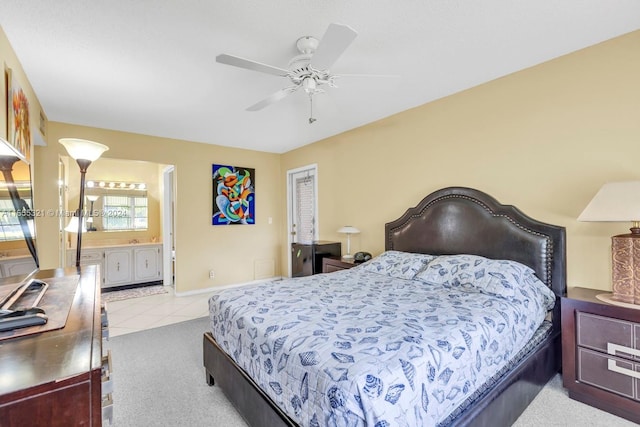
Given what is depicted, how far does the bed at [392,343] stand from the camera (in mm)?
1206

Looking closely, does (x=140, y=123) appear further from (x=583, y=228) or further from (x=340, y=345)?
(x=583, y=228)

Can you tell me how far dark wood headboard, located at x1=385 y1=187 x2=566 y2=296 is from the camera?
244 cm

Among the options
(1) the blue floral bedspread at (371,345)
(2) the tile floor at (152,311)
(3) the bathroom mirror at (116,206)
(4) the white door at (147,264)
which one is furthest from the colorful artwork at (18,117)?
(3) the bathroom mirror at (116,206)

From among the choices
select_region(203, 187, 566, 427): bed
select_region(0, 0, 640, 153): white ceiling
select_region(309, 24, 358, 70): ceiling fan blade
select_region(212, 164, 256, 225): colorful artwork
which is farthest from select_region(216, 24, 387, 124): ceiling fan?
select_region(212, 164, 256, 225): colorful artwork

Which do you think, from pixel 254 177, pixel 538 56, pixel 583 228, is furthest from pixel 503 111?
pixel 254 177

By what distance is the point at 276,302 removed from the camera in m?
2.05

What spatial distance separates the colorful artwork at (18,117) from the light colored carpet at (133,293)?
286 cm

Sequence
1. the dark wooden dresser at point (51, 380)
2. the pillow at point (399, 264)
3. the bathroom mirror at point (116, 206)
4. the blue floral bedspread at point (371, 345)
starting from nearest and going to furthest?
the dark wooden dresser at point (51, 380), the blue floral bedspread at point (371, 345), the pillow at point (399, 264), the bathroom mirror at point (116, 206)

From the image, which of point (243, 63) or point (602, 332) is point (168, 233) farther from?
point (602, 332)

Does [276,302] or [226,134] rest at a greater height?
[226,134]

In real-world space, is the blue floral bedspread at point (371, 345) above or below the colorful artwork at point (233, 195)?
below

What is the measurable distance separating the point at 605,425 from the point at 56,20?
430 centimetres

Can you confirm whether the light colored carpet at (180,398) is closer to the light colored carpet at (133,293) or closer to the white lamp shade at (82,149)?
the white lamp shade at (82,149)

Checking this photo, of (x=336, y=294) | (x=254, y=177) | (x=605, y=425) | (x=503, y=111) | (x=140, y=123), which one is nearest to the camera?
(x=605, y=425)
